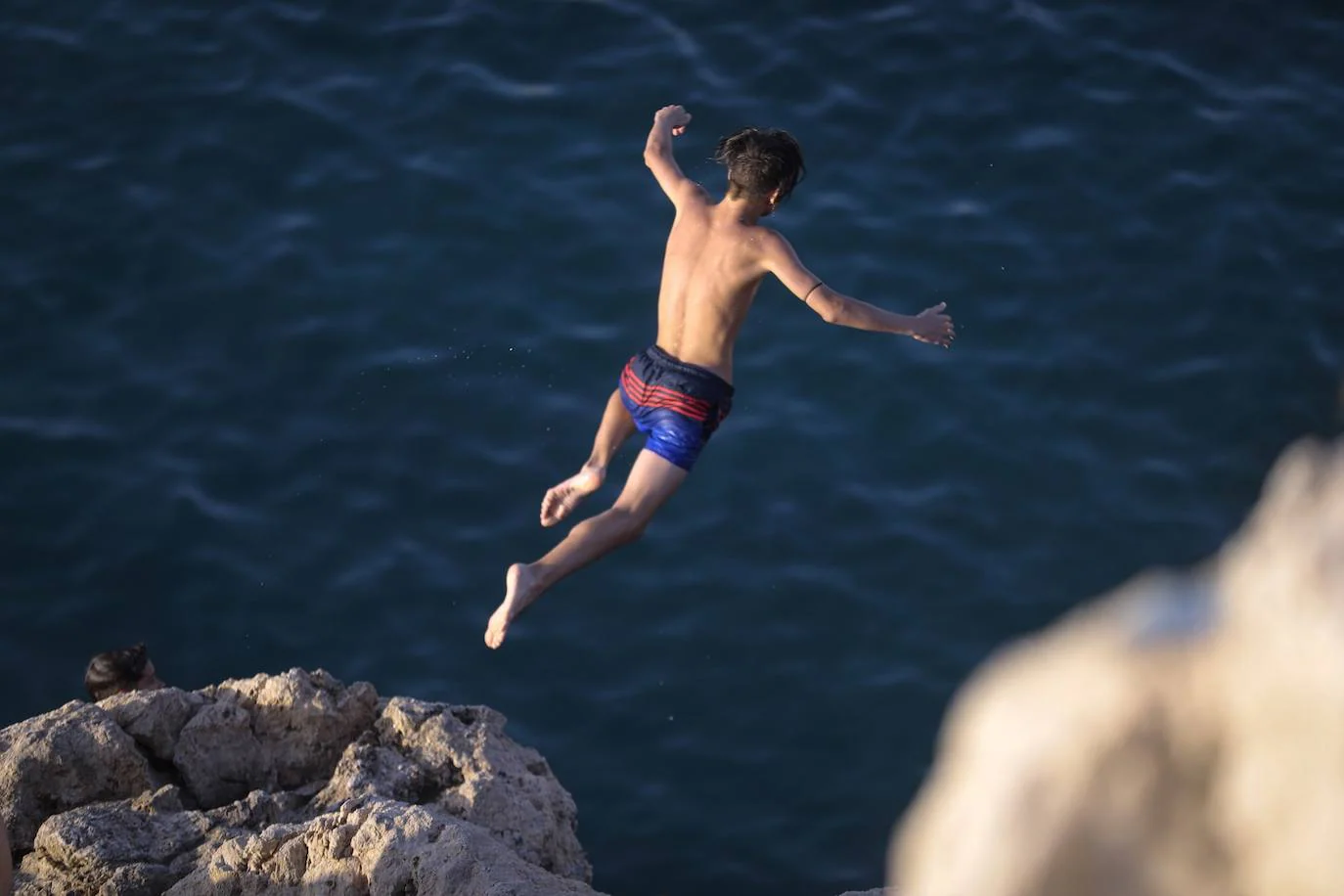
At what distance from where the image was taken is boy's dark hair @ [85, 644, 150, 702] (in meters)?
7.79

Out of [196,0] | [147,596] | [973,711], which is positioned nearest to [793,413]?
[147,596]

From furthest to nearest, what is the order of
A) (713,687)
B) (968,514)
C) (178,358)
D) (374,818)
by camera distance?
(178,358) < (968,514) < (713,687) < (374,818)

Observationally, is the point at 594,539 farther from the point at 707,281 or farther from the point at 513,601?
the point at 707,281

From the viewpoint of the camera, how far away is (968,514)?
945cm

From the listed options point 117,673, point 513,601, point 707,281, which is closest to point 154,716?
point 117,673

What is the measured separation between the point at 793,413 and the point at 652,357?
225cm

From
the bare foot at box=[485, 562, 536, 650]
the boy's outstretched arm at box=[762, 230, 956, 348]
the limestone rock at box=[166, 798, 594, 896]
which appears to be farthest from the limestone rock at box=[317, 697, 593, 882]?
the boy's outstretched arm at box=[762, 230, 956, 348]

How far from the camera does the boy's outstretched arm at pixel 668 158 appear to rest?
777 centimetres

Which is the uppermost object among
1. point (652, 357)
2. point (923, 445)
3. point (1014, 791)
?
point (1014, 791)

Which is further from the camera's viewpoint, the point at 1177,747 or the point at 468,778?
the point at 468,778

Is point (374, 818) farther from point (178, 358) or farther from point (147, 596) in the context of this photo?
point (178, 358)

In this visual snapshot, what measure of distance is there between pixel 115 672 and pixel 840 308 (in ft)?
12.6

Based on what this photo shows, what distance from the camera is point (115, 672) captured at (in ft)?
25.6

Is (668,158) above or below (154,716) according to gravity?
above
